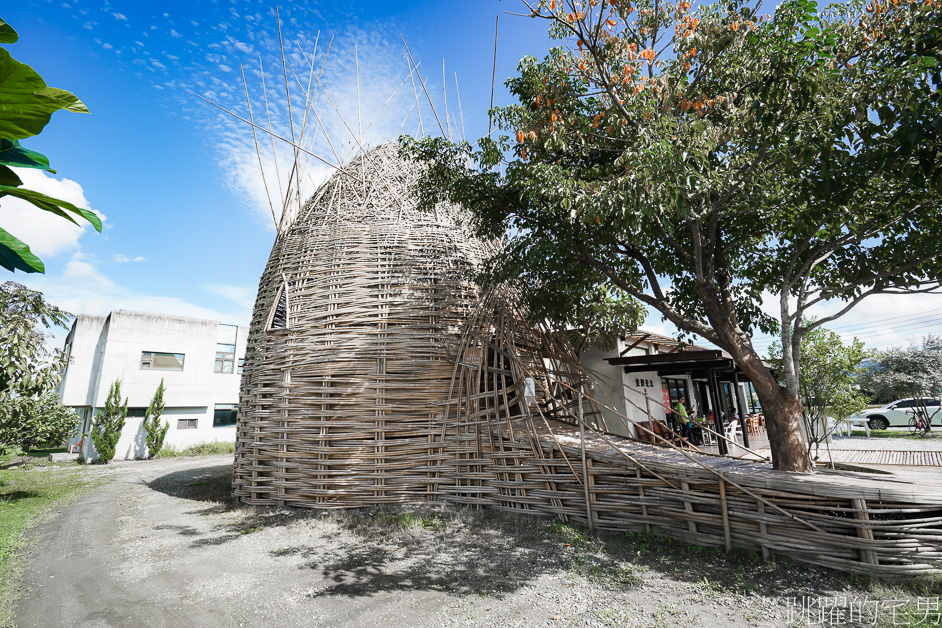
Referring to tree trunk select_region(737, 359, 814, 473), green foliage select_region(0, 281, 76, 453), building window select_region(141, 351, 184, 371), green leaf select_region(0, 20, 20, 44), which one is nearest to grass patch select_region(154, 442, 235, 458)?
building window select_region(141, 351, 184, 371)

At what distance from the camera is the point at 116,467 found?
1590 cm

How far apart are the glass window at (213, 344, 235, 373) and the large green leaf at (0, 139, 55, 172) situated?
2418 centimetres

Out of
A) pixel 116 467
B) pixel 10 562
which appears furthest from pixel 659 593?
pixel 116 467

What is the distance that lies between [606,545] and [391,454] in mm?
3212

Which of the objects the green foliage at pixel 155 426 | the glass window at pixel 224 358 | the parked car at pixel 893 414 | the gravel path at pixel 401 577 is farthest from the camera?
the glass window at pixel 224 358

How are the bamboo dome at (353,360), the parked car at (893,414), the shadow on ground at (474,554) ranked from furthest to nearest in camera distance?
1. the parked car at (893,414)
2. the bamboo dome at (353,360)
3. the shadow on ground at (474,554)

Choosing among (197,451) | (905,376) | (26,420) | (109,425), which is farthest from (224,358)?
(905,376)

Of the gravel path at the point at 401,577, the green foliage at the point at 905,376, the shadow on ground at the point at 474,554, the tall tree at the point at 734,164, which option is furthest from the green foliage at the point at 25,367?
the green foliage at the point at 905,376

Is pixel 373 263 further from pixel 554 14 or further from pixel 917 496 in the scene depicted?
pixel 917 496

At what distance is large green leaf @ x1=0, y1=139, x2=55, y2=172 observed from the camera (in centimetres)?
91

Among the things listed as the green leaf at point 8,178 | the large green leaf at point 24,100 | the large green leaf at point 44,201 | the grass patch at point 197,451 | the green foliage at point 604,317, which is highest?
the green foliage at point 604,317

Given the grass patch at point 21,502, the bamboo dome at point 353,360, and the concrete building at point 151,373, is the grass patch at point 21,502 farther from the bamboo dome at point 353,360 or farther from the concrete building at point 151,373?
the concrete building at point 151,373

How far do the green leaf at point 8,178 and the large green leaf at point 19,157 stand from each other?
5 centimetres

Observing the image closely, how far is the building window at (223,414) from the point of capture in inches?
848
